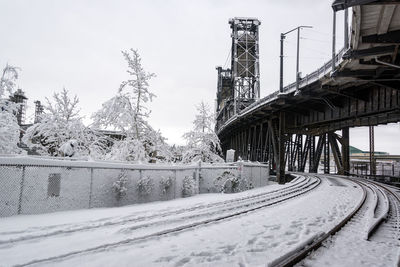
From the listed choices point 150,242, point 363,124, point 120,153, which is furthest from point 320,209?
point 363,124

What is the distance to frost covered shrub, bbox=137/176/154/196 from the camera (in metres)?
10.9

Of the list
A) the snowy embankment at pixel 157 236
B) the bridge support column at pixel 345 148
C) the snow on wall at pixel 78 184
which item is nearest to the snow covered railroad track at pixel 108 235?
the snowy embankment at pixel 157 236

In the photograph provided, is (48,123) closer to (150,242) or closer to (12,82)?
(12,82)

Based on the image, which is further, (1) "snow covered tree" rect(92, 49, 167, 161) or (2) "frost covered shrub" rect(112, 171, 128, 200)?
(1) "snow covered tree" rect(92, 49, 167, 161)

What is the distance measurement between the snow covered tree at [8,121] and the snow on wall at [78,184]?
9.59m

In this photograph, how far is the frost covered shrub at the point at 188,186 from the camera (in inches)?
520

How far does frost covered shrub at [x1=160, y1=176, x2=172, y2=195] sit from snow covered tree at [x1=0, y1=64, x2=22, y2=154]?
1040 centimetres

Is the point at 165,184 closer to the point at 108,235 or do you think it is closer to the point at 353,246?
the point at 108,235

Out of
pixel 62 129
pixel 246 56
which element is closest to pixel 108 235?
pixel 62 129

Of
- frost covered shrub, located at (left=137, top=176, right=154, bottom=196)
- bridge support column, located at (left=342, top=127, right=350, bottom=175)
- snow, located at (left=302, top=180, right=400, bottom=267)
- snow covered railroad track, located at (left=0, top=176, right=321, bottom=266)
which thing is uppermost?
bridge support column, located at (left=342, top=127, right=350, bottom=175)

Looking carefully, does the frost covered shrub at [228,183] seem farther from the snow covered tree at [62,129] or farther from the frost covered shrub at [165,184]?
the snow covered tree at [62,129]

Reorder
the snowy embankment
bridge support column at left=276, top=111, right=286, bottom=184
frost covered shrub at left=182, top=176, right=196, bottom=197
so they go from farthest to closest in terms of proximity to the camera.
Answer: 1. bridge support column at left=276, top=111, right=286, bottom=184
2. frost covered shrub at left=182, top=176, right=196, bottom=197
3. the snowy embankment

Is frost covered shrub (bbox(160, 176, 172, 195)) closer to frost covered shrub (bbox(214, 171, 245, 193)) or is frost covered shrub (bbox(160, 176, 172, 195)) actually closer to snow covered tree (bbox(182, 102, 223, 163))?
A: frost covered shrub (bbox(214, 171, 245, 193))

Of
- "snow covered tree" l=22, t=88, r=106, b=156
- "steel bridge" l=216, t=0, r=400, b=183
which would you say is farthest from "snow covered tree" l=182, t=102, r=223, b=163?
"snow covered tree" l=22, t=88, r=106, b=156
